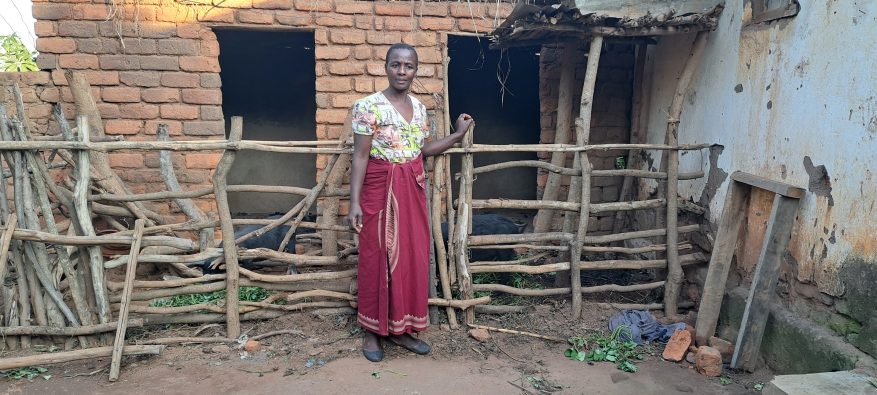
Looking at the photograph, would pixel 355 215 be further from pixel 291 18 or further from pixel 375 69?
pixel 291 18

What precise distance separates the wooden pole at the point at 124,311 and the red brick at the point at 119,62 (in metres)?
1.60

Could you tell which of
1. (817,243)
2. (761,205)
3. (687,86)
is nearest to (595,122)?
(687,86)

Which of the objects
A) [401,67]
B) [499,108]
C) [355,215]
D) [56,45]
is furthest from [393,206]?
[499,108]

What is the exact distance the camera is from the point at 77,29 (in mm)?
3957

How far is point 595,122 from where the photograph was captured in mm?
4844

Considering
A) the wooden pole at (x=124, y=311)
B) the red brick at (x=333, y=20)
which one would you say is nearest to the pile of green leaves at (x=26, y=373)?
the wooden pole at (x=124, y=311)

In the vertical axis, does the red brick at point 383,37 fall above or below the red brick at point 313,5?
below

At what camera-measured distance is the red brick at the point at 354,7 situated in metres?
4.09

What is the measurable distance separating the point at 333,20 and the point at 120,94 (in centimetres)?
163

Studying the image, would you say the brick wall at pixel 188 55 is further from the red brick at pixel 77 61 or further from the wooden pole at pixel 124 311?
the wooden pole at pixel 124 311

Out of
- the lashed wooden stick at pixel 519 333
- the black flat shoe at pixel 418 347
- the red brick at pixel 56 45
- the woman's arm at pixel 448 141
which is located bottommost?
the black flat shoe at pixel 418 347

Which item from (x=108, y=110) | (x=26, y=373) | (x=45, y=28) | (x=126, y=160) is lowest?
(x=26, y=373)

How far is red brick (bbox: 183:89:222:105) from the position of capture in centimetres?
411

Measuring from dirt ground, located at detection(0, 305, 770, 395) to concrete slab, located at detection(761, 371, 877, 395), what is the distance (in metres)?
0.65
